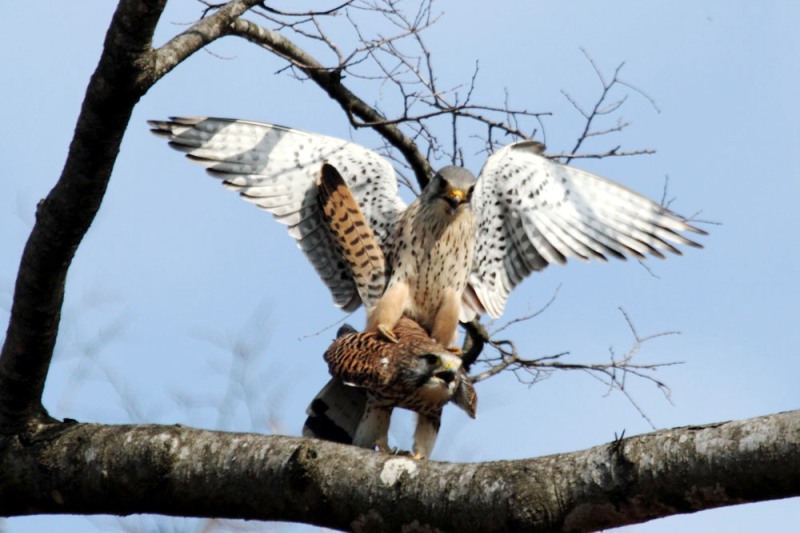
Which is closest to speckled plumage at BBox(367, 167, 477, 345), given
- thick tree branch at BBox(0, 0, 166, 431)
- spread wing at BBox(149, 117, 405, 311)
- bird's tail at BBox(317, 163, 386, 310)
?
bird's tail at BBox(317, 163, 386, 310)

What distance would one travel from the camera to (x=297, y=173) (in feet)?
18.3

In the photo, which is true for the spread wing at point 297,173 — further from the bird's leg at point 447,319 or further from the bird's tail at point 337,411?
the bird's tail at point 337,411

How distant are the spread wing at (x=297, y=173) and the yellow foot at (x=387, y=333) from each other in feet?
2.01

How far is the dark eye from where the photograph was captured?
4.55 meters

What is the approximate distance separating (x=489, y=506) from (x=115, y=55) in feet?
5.27

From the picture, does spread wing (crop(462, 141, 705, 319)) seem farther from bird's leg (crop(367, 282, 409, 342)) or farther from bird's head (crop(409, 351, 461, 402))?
bird's head (crop(409, 351, 461, 402))

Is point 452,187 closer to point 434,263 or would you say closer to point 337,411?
point 434,263

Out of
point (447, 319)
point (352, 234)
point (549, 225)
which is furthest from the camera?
point (549, 225)

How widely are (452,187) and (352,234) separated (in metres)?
0.59

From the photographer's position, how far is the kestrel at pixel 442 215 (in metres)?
5.38

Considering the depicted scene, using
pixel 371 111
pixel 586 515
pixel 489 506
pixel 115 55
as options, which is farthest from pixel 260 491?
pixel 371 111

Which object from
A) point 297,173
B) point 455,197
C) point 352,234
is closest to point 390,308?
point 352,234

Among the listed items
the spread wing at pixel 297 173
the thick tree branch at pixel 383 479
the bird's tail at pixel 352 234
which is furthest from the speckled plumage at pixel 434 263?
the thick tree branch at pixel 383 479

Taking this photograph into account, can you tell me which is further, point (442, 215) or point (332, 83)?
point (442, 215)
